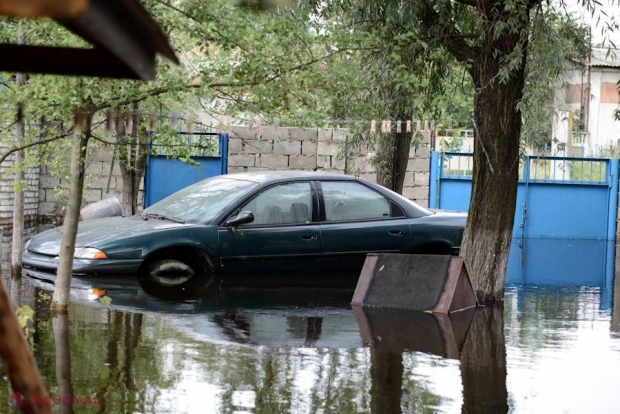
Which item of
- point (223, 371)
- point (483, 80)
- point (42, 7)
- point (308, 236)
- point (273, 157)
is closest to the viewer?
point (42, 7)

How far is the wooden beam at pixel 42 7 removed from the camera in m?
2.08

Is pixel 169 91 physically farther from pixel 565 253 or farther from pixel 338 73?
pixel 565 253

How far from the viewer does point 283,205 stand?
39.4 ft

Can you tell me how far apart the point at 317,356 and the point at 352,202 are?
486cm

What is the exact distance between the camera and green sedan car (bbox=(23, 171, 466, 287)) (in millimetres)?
11133

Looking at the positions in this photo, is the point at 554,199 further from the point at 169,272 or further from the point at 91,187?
the point at 169,272

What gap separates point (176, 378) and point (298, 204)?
18.3 ft

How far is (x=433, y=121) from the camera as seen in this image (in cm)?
1256

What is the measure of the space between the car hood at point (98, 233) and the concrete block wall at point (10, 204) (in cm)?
116

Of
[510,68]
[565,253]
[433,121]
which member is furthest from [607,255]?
[510,68]

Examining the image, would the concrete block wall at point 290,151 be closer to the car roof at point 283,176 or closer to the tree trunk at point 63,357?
the car roof at point 283,176

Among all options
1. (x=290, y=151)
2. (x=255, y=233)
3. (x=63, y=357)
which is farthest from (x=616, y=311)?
(x=290, y=151)

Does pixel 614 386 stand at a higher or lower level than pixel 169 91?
lower

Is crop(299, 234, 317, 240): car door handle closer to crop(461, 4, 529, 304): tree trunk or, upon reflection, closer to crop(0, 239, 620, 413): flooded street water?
crop(0, 239, 620, 413): flooded street water
